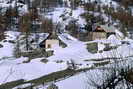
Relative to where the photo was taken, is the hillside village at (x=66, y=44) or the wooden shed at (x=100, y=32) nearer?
the hillside village at (x=66, y=44)

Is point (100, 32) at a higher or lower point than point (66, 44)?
lower

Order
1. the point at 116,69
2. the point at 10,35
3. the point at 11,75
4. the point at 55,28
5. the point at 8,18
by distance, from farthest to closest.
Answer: the point at 8,18 < the point at 55,28 < the point at 10,35 < the point at 11,75 < the point at 116,69

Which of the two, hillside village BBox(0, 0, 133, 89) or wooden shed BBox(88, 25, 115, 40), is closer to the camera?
hillside village BBox(0, 0, 133, 89)

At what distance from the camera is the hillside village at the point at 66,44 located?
915 cm

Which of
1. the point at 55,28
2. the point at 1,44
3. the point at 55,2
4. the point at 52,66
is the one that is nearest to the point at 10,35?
the point at 1,44

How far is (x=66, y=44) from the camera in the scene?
31.9m

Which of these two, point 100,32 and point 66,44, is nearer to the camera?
point 66,44

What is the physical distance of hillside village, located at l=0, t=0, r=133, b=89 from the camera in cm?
915

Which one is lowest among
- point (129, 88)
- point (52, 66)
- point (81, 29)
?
point (81, 29)

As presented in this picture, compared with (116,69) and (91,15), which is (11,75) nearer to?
(116,69)

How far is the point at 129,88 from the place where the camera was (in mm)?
4793

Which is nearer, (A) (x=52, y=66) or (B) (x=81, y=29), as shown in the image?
(A) (x=52, y=66)

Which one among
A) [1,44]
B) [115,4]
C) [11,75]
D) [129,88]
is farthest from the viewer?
[115,4]

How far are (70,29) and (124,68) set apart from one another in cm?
4435
